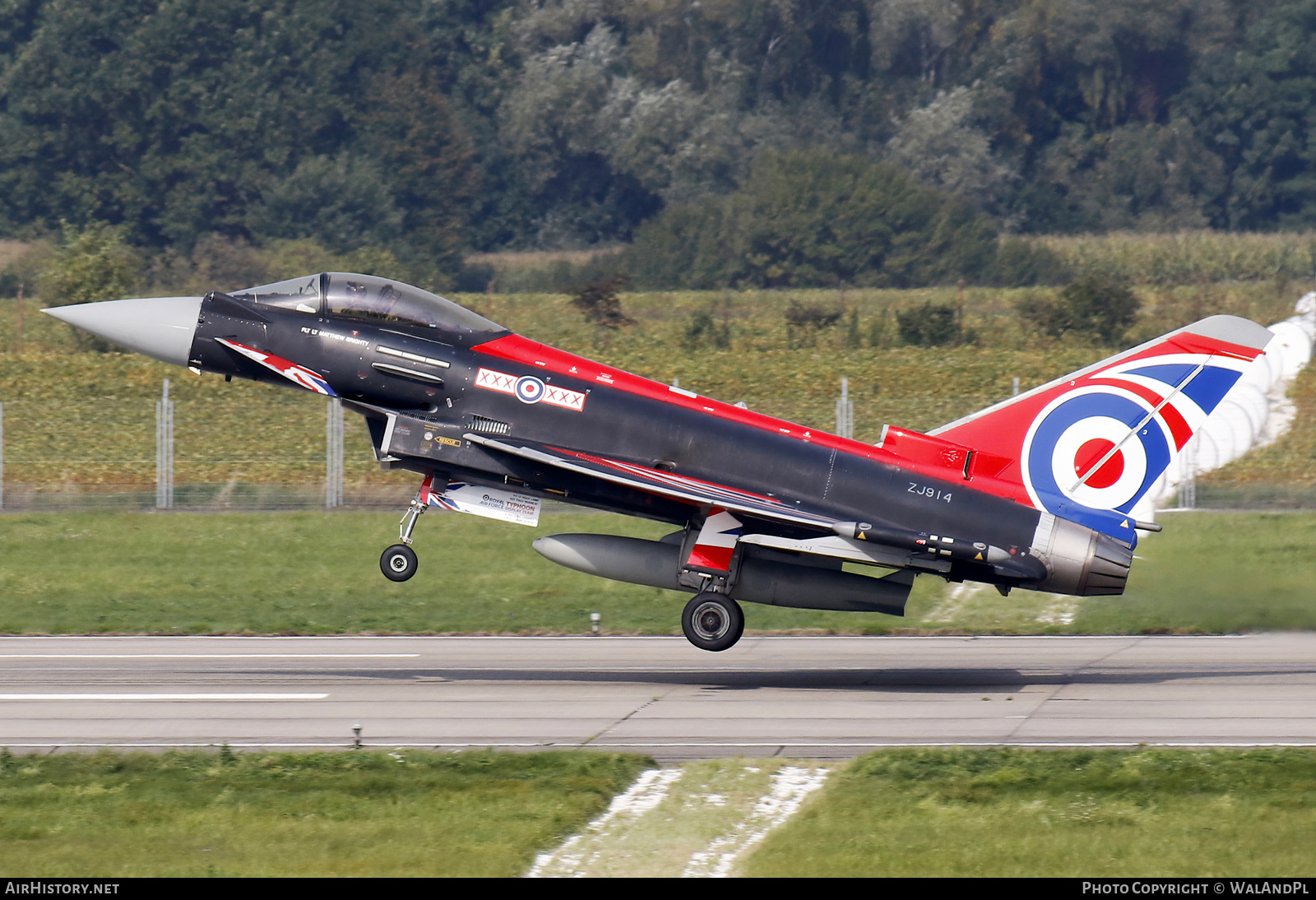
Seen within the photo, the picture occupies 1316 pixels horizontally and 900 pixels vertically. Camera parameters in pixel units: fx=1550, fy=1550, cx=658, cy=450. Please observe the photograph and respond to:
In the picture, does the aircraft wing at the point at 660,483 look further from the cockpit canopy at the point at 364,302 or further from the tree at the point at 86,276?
the tree at the point at 86,276

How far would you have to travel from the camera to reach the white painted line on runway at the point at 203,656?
1952 cm

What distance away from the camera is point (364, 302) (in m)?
18.2

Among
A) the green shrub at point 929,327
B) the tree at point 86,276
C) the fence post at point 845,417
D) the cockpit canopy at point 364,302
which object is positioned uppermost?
the green shrub at point 929,327

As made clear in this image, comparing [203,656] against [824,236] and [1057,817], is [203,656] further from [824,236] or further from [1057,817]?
[824,236]

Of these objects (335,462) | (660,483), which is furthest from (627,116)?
(660,483)

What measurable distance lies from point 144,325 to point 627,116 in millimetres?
56662

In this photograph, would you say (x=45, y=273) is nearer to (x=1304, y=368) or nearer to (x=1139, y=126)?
(x=1304, y=368)

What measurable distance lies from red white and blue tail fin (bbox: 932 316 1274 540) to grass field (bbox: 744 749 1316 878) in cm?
463

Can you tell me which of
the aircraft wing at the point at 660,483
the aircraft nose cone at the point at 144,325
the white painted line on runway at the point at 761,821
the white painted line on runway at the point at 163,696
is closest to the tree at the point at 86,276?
A: the aircraft nose cone at the point at 144,325

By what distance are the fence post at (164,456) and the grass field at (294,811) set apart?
18793mm

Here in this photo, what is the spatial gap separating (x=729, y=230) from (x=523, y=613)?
142ft

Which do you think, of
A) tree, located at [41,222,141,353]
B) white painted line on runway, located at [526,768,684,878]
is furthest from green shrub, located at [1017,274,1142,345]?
white painted line on runway, located at [526,768,684,878]
